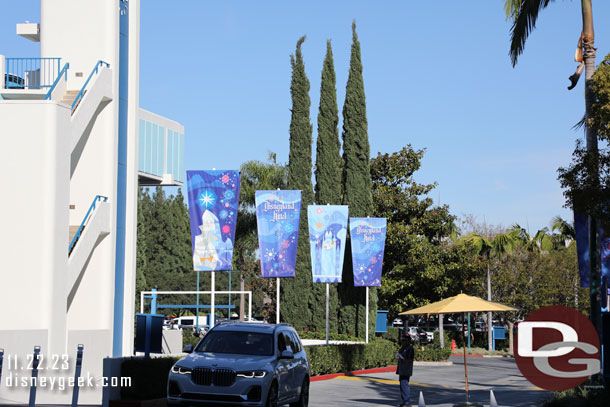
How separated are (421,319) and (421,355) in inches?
1709

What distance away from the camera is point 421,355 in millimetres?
43531

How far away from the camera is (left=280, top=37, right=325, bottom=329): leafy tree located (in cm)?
4747

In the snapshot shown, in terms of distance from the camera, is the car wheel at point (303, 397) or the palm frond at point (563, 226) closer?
the car wheel at point (303, 397)

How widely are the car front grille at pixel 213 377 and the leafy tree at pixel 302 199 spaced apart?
Answer: 104 feet

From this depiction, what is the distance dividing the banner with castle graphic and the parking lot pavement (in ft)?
15.2

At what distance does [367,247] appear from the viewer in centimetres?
3597

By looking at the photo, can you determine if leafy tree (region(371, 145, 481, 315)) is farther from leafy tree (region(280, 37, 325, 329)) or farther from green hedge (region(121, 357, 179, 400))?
green hedge (region(121, 357, 179, 400))

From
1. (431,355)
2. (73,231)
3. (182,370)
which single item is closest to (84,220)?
(73,231)

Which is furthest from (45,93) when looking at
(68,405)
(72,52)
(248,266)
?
(248,266)

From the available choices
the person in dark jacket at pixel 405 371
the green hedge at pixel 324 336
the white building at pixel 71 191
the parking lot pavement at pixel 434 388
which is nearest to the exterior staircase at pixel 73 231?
the white building at pixel 71 191

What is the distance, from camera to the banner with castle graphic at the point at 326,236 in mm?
33156

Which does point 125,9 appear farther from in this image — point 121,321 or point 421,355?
point 421,355

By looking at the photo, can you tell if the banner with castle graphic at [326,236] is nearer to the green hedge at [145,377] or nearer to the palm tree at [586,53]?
the palm tree at [586,53]

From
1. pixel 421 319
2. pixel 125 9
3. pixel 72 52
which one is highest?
pixel 125 9
